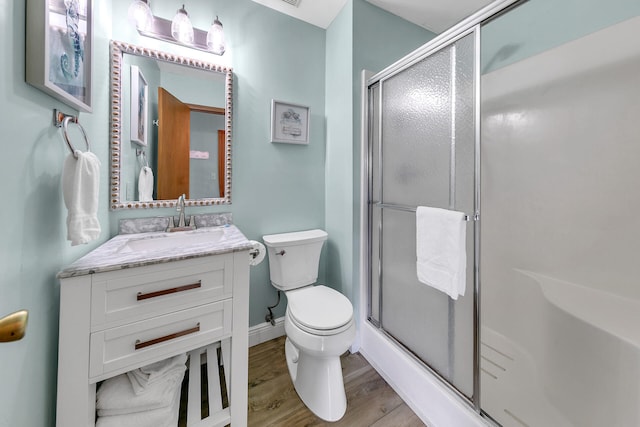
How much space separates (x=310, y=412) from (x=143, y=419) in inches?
29.2

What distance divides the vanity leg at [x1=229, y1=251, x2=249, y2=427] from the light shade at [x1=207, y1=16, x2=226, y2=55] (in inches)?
51.6

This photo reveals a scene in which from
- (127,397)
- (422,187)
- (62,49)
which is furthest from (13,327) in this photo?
(422,187)

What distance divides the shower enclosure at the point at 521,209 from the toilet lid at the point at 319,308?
386 mm

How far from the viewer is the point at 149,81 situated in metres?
1.34

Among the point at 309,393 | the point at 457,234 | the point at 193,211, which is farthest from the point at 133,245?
the point at 457,234

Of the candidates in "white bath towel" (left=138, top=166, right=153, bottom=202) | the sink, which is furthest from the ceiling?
the sink

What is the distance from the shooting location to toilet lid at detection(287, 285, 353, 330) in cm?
119

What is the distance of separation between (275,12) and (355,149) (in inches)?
45.0

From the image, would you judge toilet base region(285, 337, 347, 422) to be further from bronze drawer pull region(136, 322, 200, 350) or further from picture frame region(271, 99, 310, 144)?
picture frame region(271, 99, 310, 144)

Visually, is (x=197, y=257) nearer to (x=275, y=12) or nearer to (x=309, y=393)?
(x=309, y=393)

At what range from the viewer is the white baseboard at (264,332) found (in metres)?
1.68

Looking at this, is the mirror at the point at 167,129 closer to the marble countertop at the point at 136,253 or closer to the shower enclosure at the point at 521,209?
the marble countertop at the point at 136,253

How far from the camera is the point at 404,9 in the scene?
1.66 metres

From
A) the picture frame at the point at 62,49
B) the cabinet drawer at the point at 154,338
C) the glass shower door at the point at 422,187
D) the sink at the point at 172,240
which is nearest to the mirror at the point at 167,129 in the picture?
the sink at the point at 172,240
